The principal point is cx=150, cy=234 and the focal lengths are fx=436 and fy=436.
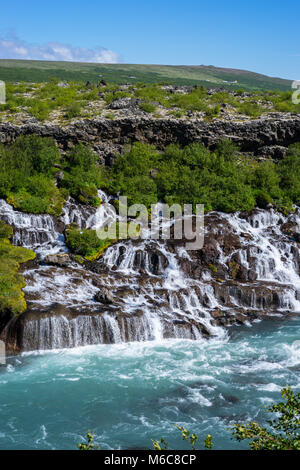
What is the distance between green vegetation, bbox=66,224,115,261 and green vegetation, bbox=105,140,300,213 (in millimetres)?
7252

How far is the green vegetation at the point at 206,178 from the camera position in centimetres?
3619

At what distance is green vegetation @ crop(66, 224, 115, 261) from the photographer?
95.3 ft

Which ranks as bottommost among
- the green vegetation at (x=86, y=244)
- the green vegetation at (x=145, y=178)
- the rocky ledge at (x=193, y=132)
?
the green vegetation at (x=86, y=244)

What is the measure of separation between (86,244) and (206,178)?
1386cm

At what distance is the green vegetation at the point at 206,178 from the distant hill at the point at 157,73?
59414 millimetres

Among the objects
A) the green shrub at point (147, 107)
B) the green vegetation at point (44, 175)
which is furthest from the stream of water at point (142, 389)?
the green shrub at point (147, 107)

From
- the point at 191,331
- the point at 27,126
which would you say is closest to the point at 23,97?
the point at 27,126

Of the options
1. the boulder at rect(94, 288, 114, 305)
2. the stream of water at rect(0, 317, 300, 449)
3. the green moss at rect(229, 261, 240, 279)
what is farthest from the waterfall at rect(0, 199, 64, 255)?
the green moss at rect(229, 261, 240, 279)

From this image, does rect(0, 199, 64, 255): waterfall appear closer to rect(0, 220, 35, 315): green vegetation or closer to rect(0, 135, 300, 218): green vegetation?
rect(0, 135, 300, 218): green vegetation

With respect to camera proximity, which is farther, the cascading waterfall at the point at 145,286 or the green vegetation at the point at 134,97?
the green vegetation at the point at 134,97

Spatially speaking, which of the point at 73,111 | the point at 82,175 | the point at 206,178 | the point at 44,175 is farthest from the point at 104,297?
the point at 73,111

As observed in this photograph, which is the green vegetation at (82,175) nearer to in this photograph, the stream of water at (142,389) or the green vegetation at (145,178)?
the green vegetation at (145,178)

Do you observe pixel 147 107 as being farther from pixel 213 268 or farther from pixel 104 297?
pixel 104 297

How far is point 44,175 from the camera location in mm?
36844
